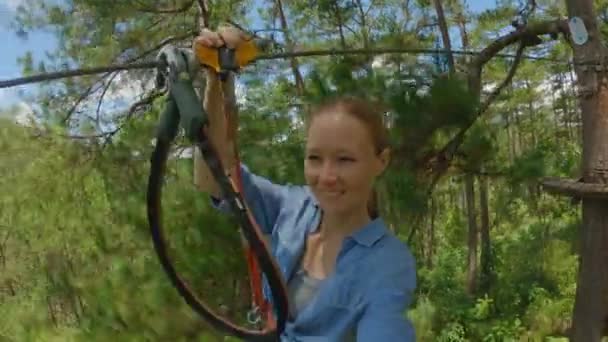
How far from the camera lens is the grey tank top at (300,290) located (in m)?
0.65

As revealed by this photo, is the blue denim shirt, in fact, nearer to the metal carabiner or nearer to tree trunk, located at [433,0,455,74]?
the metal carabiner

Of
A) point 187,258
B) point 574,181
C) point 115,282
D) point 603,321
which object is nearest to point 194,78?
point 187,258

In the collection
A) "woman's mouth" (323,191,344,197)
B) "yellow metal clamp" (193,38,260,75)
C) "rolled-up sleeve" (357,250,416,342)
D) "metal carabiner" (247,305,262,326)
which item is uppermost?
"yellow metal clamp" (193,38,260,75)

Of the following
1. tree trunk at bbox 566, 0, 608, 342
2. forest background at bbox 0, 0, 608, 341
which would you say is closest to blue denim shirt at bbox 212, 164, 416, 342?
forest background at bbox 0, 0, 608, 341

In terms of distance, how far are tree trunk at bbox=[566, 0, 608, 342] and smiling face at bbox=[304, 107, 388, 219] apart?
1.99 m

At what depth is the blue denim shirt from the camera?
0.57 m

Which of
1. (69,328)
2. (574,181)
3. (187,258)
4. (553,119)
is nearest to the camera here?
(187,258)

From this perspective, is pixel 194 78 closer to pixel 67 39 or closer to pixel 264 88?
pixel 264 88

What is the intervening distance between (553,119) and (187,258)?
655cm

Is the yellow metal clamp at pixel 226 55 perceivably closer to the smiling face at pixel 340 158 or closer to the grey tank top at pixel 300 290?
the smiling face at pixel 340 158

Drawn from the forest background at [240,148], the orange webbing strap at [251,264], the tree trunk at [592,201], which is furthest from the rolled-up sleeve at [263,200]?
the tree trunk at [592,201]

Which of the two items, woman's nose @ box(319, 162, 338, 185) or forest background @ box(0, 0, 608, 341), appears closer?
woman's nose @ box(319, 162, 338, 185)

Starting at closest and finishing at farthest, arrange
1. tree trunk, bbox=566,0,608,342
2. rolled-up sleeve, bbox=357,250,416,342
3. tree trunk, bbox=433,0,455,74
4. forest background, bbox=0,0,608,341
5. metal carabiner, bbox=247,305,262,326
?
rolled-up sleeve, bbox=357,250,416,342 < metal carabiner, bbox=247,305,262,326 < forest background, bbox=0,0,608,341 < tree trunk, bbox=566,0,608,342 < tree trunk, bbox=433,0,455,74

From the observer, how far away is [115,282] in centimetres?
180
